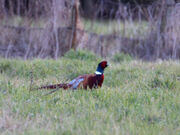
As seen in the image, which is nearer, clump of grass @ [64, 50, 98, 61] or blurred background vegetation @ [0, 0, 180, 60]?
clump of grass @ [64, 50, 98, 61]

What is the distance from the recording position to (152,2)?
10.4 meters

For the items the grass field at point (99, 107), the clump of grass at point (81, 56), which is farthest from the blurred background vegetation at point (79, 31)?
the grass field at point (99, 107)

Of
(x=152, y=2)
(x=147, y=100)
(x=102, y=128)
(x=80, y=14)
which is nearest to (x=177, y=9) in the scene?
(x=152, y=2)

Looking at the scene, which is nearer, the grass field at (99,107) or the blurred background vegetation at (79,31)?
the grass field at (99,107)

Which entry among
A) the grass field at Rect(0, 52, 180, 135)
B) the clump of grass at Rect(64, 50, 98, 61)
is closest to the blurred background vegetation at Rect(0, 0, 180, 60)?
the clump of grass at Rect(64, 50, 98, 61)

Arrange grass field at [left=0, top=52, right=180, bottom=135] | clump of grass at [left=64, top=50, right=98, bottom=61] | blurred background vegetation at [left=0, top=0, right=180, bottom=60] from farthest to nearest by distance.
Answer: blurred background vegetation at [left=0, top=0, right=180, bottom=60], clump of grass at [left=64, top=50, right=98, bottom=61], grass field at [left=0, top=52, right=180, bottom=135]

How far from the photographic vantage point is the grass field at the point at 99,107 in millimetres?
3535

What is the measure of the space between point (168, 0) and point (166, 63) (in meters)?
3.07

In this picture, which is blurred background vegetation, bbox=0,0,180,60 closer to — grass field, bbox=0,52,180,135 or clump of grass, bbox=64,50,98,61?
clump of grass, bbox=64,50,98,61

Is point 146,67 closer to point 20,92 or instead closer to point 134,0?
point 20,92

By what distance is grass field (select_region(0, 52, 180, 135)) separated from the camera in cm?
354

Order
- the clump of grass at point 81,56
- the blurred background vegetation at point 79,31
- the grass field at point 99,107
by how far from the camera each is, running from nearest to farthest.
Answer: the grass field at point 99,107 < the clump of grass at point 81,56 < the blurred background vegetation at point 79,31

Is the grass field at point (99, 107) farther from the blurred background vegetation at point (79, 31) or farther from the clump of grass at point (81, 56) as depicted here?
the blurred background vegetation at point (79, 31)

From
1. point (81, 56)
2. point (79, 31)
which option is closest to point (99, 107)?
point (81, 56)
